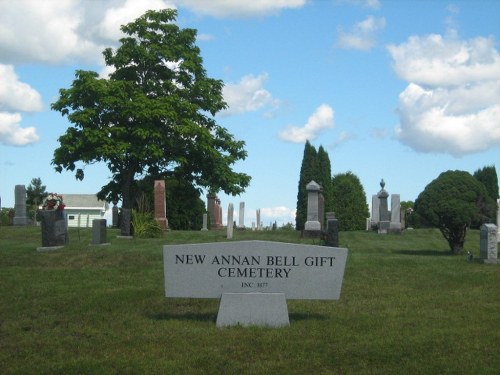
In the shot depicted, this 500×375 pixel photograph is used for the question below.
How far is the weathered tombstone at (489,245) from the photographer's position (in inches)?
728

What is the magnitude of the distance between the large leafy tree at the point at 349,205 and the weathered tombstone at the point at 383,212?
11.6m

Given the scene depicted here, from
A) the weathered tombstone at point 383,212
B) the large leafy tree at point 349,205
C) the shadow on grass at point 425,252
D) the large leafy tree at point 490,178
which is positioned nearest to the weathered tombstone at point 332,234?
the shadow on grass at point 425,252

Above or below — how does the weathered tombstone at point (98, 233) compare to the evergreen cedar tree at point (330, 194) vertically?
below

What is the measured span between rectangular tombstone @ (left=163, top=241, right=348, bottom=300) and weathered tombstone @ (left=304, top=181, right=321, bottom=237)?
19.0 metres

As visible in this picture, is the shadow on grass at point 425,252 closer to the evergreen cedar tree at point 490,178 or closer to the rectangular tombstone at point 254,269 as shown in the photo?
the rectangular tombstone at point 254,269

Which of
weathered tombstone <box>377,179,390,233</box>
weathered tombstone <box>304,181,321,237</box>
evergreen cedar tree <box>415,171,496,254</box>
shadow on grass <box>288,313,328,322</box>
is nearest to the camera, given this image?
shadow on grass <box>288,313,328,322</box>

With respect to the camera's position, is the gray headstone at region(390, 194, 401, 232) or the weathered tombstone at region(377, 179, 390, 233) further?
the weathered tombstone at region(377, 179, 390, 233)

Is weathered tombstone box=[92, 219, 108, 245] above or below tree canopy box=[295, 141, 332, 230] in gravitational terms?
below

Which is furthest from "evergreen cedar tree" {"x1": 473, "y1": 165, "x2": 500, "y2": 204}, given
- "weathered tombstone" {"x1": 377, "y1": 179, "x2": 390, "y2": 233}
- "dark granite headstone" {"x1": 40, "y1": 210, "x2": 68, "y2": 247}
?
"dark granite headstone" {"x1": 40, "y1": 210, "x2": 68, "y2": 247}

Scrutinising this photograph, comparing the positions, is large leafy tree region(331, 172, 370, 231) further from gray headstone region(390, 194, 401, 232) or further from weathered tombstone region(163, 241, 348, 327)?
weathered tombstone region(163, 241, 348, 327)

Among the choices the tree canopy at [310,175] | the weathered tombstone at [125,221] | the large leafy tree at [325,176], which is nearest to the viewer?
the weathered tombstone at [125,221]

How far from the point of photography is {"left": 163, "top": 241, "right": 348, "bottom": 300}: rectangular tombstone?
1041cm

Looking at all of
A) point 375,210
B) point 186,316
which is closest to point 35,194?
point 375,210

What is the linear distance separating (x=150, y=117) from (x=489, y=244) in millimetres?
22997
